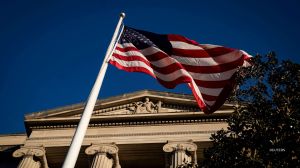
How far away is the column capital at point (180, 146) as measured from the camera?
22453 mm

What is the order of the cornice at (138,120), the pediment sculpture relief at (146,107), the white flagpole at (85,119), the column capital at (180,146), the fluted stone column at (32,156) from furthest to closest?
the pediment sculpture relief at (146,107)
the cornice at (138,120)
the fluted stone column at (32,156)
the column capital at (180,146)
the white flagpole at (85,119)

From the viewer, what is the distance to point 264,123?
1040cm

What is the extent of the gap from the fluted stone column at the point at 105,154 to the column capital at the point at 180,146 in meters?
3.57

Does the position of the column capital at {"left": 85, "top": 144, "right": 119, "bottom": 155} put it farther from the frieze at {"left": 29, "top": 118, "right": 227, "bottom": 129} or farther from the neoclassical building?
the frieze at {"left": 29, "top": 118, "right": 227, "bottom": 129}

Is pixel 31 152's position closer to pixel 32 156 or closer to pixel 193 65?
pixel 32 156

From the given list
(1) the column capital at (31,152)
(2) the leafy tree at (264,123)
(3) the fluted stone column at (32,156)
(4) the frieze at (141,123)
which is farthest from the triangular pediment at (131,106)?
(2) the leafy tree at (264,123)

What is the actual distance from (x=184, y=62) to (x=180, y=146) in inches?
473

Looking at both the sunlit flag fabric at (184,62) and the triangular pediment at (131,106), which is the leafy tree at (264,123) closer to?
the sunlit flag fabric at (184,62)

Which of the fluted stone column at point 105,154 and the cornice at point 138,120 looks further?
the cornice at point 138,120

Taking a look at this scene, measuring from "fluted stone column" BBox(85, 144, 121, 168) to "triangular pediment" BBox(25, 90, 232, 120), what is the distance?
251 centimetres

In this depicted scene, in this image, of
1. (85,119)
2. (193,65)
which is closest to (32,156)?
(193,65)

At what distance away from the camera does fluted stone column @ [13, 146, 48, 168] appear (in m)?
23.5

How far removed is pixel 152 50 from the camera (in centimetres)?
1170

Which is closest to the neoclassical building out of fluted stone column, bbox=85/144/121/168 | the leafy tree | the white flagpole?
fluted stone column, bbox=85/144/121/168
